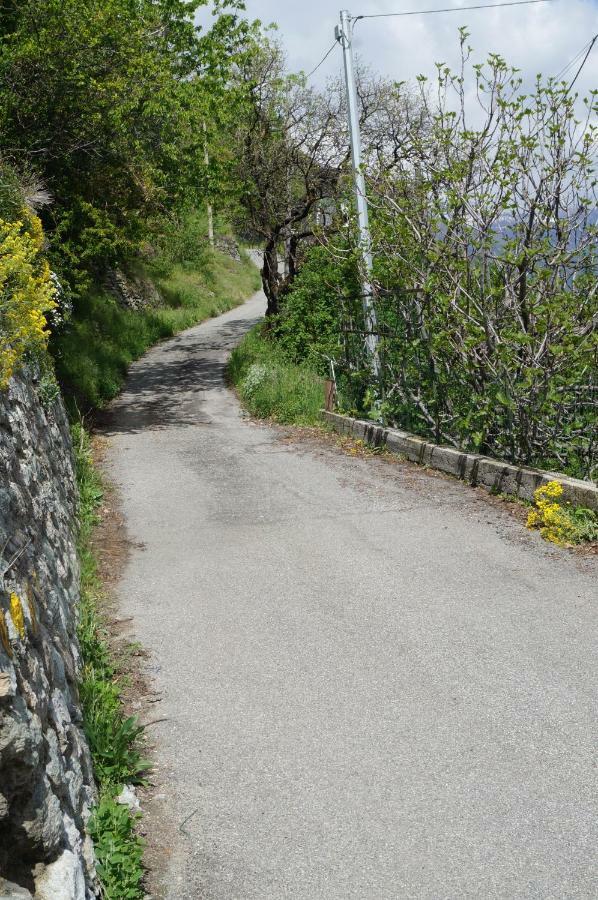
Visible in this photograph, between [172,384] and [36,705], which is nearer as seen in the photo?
[36,705]

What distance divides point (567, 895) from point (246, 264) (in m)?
52.4

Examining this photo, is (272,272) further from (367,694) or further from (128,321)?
(367,694)

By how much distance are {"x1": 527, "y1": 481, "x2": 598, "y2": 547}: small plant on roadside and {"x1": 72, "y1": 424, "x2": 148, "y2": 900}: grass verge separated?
4.20m

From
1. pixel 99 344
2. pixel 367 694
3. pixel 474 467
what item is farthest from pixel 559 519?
pixel 99 344

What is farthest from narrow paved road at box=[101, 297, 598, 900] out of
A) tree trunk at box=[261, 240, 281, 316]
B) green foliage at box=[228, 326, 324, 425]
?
tree trunk at box=[261, 240, 281, 316]

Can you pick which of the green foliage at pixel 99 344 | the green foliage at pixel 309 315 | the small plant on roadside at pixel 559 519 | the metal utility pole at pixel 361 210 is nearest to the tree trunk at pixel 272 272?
the green foliage at pixel 309 315

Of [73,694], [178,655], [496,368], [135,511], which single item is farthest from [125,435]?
[73,694]

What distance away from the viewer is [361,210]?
1309cm

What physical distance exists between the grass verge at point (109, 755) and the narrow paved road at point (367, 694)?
195 mm

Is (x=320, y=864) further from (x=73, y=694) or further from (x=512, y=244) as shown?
(x=512, y=244)

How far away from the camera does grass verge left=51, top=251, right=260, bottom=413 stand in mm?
17359

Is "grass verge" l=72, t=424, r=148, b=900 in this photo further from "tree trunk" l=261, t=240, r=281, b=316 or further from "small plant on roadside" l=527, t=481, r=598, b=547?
"tree trunk" l=261, t=240, r=281, b=316

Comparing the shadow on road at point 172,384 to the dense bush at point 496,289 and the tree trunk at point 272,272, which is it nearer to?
the tree trunk at point 272,272

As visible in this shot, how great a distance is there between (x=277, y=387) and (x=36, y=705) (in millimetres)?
12955
